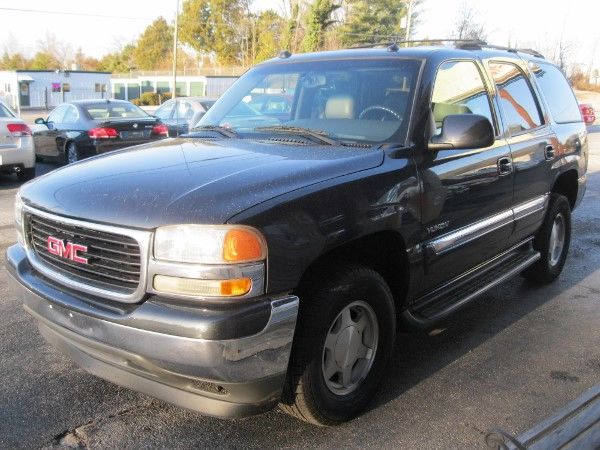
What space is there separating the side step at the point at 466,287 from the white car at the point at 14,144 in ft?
28.0

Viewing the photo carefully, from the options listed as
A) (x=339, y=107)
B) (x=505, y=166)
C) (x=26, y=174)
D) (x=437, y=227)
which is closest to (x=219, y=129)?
(x=339, y=107)

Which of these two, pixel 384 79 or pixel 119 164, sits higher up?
pixel 384 79

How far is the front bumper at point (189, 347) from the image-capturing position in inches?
94.6

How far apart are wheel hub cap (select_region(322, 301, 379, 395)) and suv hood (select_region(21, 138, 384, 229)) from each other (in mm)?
716

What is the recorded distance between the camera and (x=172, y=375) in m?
2.54

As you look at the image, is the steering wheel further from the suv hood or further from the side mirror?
the suv hood

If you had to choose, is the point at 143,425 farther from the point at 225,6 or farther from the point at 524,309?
the point at 225,6

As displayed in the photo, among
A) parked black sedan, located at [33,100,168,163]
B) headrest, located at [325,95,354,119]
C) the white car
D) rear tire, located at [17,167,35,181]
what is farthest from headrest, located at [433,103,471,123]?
parked black sedan, located at [33,100,168,163]

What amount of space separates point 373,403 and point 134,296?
1.51m

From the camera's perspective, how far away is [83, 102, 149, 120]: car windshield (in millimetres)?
12209

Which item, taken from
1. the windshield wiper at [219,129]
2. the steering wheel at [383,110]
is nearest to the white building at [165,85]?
the windshield wiper at [219,129]

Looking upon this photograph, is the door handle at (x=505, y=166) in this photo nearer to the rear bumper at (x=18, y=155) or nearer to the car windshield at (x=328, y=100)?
the car windshield at (x=328, y=100)

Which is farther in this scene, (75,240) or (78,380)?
(78,380)

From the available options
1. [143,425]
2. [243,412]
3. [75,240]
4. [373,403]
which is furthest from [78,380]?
[373,403]
